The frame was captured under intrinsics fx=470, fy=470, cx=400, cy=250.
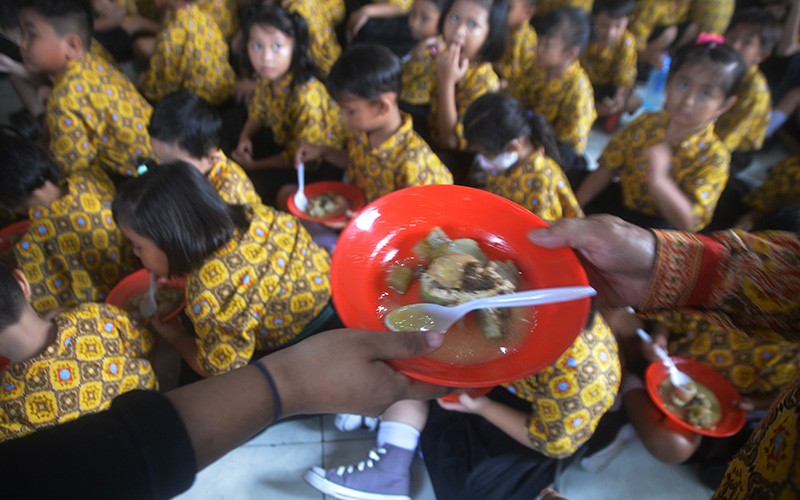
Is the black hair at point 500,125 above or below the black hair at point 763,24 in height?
below

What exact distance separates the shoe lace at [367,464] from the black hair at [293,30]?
69.5 inches

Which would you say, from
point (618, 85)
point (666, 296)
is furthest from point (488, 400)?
point (618, 85)

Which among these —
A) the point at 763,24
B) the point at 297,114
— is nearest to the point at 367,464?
the point at 297,114

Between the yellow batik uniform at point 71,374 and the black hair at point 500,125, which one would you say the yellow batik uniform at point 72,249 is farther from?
the black hair at point 500,125

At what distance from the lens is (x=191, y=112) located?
1.81m

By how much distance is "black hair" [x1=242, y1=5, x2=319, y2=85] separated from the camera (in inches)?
88.1

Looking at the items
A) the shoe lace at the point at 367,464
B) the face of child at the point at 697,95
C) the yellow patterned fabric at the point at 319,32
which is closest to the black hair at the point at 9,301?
the shoe lace at the point at 367,464

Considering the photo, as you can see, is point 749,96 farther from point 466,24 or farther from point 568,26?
point 466,24

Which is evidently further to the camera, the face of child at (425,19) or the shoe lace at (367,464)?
the face of child at (425,19)

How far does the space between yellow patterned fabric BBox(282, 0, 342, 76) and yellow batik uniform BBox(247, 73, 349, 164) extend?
57 centimetres

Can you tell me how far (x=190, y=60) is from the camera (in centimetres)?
262

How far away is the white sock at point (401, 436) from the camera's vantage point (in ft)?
4.89

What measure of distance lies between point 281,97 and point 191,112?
0.70 m

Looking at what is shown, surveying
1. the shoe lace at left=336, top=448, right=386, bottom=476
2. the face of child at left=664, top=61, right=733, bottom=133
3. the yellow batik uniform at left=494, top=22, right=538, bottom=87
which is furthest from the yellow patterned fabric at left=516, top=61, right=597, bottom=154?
the shoe lace at left=336, top=448, right=386, bottom=476
